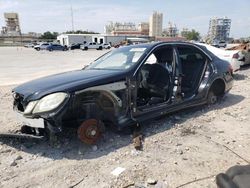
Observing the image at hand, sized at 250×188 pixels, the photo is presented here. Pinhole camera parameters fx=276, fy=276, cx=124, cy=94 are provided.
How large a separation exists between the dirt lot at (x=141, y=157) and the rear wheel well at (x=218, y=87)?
1081mm

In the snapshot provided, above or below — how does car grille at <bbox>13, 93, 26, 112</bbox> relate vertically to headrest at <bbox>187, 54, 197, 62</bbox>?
below

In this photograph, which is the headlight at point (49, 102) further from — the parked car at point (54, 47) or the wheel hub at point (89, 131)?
the parked car at point (54, 47)

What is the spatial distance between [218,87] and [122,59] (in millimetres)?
2635

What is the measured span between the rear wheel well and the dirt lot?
108 cm

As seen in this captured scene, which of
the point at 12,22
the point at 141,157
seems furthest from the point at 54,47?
the point at 12,22

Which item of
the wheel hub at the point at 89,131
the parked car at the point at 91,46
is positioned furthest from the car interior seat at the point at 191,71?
the parked car at the point at 91,46

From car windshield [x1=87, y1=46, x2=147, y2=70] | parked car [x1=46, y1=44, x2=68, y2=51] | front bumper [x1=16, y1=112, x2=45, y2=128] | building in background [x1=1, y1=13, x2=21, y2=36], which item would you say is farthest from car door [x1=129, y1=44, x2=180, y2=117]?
building in background [x1=1, y1=13, x2=21, y2=36]

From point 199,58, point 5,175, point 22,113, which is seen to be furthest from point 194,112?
point 5,175

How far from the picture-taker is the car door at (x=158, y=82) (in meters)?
4.92

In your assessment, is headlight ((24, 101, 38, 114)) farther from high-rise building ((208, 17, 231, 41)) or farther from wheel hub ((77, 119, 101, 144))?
high-rise building ((208, 17, 231, 41))

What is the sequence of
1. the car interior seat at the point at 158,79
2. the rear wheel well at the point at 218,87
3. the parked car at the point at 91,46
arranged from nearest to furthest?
the car interior seat at the point at 158,79 → the rear wheel well at the point at 218,87 → the parked car at the point at 91,46

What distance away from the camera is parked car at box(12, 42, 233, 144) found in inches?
153

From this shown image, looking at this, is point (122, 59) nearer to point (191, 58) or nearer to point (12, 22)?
point (191, 58)

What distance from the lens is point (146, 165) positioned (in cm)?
365
